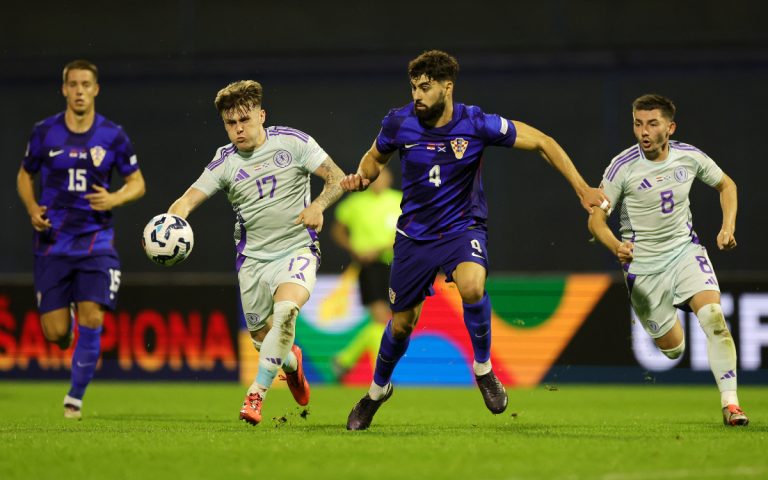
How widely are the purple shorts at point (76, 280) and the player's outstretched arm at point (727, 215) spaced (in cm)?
400

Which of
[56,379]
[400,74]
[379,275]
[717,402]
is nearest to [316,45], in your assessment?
[400,74]

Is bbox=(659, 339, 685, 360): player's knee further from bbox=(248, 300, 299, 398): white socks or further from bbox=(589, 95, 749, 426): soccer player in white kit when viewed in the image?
bbox=(248, 300, 299, 398): white socks

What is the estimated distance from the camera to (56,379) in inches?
543

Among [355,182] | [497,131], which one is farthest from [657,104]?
[355,182]

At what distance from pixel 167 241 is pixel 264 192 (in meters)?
0.81

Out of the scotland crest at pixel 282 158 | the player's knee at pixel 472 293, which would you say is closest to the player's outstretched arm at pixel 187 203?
the scotland crest at pixel 282 158

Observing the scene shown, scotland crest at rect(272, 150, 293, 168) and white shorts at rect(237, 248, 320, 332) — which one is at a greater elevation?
scotland crest at rect(272, 150, 293, 168)

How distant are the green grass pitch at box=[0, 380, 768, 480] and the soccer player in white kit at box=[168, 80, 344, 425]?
0.89 metres

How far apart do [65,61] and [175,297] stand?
5204mm

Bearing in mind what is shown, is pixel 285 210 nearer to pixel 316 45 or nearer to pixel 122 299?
pixel 122 299

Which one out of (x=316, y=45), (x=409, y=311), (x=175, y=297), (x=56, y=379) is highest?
(x=316, y=45)

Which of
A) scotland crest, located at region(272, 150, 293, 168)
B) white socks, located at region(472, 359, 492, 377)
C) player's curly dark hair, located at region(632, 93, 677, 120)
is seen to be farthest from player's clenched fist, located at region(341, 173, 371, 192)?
player's curly dark hair, located at region(632, 93, 677, 120)

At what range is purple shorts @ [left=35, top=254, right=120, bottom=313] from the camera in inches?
355

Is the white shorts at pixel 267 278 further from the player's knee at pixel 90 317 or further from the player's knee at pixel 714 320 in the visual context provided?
the player's knee at pixel 714 320
